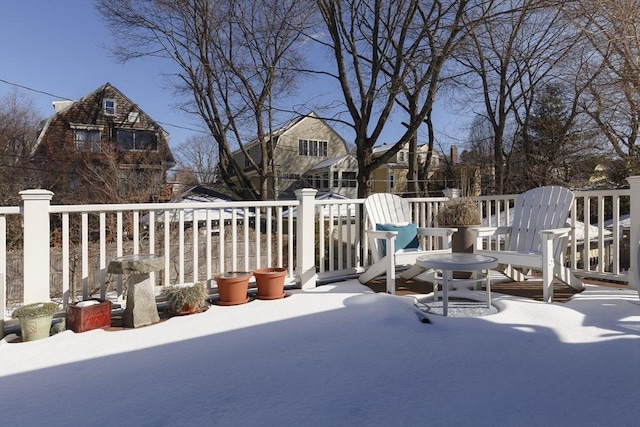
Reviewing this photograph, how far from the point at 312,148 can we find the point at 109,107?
10555 millimetres

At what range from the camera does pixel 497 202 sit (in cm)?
463

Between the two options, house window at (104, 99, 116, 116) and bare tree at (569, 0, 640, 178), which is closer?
bare tree at (569, 0, 640, 178)

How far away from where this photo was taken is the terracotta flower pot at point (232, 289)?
10.6 feet

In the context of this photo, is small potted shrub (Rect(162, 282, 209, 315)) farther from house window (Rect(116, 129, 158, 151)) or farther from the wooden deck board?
house window (Rect(116, 129, 158, 151))

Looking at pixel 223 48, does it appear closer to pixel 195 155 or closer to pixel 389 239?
pixel 389 239

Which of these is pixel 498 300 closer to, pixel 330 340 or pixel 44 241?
pixel 330 340

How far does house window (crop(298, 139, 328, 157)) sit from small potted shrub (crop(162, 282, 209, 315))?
766 inches

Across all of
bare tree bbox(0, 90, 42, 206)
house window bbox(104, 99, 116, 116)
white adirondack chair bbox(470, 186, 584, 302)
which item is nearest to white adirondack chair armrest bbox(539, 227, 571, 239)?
white adirondack chair bbox(470, 186, 584, 302)

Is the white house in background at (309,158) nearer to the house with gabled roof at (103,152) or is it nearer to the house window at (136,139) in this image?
the house window at (136,139)

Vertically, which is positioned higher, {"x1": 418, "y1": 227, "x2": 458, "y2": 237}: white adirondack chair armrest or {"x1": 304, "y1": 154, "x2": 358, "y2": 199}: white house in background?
{"x1": 304, "y1": 154, "x2": 358, "y2": 199}: white house in background

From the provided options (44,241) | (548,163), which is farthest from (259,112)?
(44,241)

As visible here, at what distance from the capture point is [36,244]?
2691mm

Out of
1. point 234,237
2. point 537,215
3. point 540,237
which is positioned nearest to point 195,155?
point 234,237

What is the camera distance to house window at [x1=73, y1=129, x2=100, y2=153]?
52.9 ft
